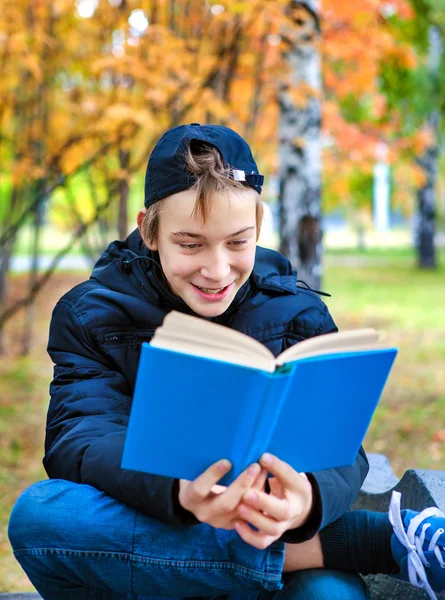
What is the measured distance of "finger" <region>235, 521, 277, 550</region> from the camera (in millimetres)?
1416

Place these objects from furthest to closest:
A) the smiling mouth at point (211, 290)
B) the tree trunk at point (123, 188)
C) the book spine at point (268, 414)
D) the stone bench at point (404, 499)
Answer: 1. the tree trunk at point (123, 188)
2. the stone bench at point (404, 499)
3. the smiling mouth at point (211, 290)
4. the book spine at point (268, 414)

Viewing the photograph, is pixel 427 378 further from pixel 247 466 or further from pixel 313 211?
pixel 247 466

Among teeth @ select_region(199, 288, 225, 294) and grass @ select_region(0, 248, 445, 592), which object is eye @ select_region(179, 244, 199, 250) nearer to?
teeth @ select_region(199, 288, 225, 294)

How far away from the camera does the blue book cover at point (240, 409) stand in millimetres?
1259

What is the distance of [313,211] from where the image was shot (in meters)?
5.11

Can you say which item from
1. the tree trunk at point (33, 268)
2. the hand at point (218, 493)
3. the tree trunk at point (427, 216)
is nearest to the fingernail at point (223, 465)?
the hand at point (218, 493)

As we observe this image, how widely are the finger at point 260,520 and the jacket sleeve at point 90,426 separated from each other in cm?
15

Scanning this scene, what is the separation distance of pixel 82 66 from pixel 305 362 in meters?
4.47

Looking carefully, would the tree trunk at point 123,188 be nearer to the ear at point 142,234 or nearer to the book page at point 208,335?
the ear at point 142,234

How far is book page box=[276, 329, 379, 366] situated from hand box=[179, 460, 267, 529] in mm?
208

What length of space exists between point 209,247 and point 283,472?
0.54 m

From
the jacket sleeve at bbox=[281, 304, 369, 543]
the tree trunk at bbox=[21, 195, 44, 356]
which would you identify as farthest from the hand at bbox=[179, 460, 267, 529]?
the tree trunk at bbox=[21, 195, 44, 356]

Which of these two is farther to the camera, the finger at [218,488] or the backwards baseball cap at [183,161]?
the backwards baseball cap at [183,161]

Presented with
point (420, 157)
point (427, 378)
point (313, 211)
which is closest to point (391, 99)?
A: point (313, 211)
